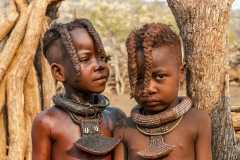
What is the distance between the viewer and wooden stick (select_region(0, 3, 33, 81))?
180 inches

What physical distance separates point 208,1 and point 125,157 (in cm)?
110

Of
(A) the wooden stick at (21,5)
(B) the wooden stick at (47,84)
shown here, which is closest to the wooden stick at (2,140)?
(B) the wooden stick at (47,84)

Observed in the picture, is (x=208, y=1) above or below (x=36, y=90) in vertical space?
above

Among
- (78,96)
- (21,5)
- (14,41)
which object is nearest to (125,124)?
(78,96)

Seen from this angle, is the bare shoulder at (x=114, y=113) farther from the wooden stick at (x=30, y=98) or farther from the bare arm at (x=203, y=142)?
the wooden stick at (x=30, y=98)

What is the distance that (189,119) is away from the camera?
98.3 inches

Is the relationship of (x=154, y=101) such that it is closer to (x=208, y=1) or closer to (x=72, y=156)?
(x=72, y=156)

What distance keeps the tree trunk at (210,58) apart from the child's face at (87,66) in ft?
2.03

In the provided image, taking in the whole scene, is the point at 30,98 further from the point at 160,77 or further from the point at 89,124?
the point at 160,77

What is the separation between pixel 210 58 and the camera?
2.88 metres

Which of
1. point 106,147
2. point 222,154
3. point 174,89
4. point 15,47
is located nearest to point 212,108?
point 222,154

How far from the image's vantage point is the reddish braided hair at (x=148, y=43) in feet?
7.73

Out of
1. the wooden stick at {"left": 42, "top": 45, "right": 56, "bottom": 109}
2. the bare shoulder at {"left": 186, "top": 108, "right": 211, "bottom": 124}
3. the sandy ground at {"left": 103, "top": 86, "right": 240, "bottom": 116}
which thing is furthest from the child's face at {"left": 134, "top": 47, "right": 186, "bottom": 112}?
the sandy ground at {"left": 103, "top": 86, "right": 240, "bottom": 116}

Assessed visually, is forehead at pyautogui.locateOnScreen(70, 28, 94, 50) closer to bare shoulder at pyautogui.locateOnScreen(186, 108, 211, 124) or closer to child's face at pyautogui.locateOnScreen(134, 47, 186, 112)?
child's face at pyautogui.locateOnScreen(134, 47, 186, 112)
